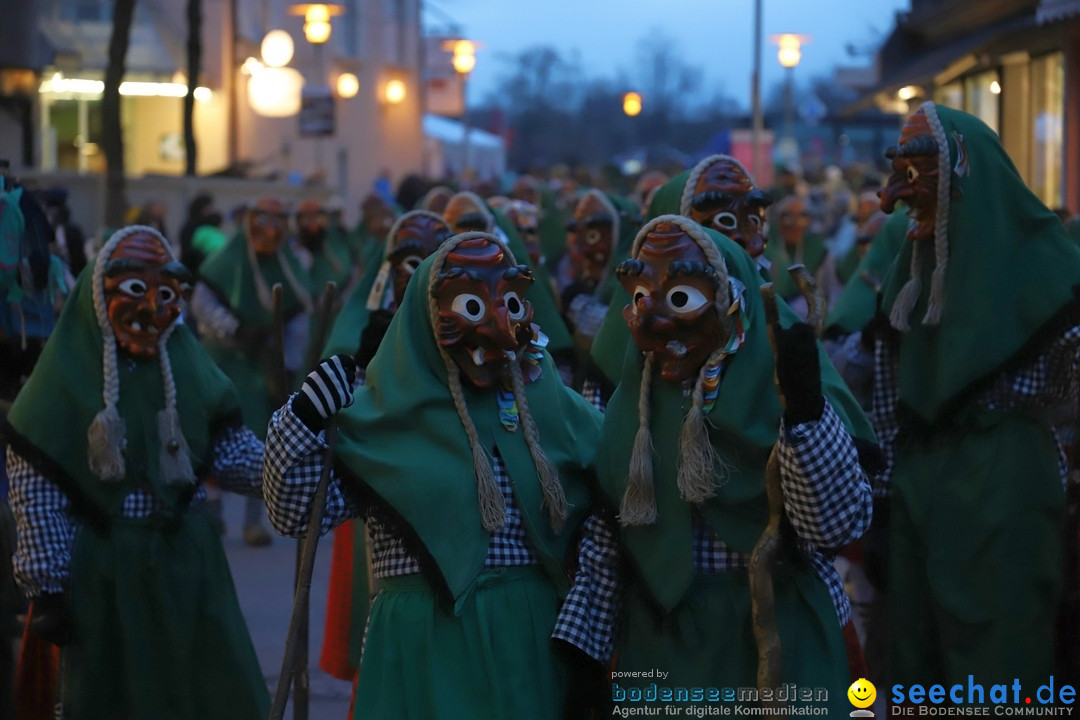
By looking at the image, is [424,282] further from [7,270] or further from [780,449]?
[7,270]

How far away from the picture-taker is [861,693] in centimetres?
459

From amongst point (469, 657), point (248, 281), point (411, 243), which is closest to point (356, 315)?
point (411, 243)

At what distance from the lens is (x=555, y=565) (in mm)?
4516

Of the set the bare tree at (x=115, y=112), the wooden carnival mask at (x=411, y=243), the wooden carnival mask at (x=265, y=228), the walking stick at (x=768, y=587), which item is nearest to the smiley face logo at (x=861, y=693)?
the walking stick at (x=768, y=587)

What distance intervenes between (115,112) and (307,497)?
48.5 feet

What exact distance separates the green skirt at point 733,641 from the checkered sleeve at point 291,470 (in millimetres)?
896

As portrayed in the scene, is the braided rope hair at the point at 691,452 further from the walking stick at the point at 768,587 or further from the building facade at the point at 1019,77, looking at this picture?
the building facade at the point at 1019,77

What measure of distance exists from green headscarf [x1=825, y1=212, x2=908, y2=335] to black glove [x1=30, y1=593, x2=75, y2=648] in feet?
12.1

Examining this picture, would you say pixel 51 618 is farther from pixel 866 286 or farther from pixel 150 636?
pixel 866 286

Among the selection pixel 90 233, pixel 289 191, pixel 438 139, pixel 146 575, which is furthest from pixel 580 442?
pixel 438 139

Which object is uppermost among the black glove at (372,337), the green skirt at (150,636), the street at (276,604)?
the black glove at (372,337)

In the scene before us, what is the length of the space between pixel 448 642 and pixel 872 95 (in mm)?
20474

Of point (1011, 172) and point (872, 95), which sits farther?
point (872, 95)

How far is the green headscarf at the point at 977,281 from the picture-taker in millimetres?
5699
